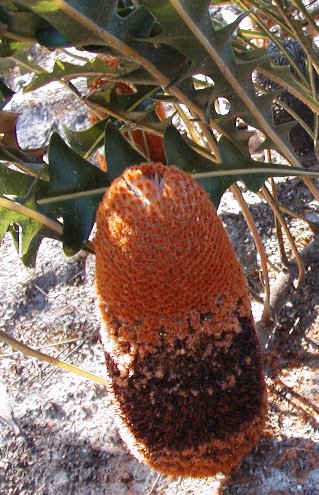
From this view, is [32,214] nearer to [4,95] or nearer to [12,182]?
[12,182]

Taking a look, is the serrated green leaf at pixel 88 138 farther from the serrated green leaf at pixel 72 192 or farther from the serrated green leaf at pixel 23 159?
the serrated green leaf at pixel 72 192

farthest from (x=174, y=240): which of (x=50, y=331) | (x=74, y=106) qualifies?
(x=74, y=106)

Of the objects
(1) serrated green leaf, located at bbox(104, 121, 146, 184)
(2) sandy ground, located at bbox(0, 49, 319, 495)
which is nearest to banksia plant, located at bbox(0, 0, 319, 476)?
(1) serrated green leaf, located at bbox(104, 121, 146, 184)

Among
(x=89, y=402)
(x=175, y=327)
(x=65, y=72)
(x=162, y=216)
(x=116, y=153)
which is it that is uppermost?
(x=65, y=72)

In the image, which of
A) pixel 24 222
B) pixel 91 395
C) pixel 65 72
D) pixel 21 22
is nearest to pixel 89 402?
pixel 91 395

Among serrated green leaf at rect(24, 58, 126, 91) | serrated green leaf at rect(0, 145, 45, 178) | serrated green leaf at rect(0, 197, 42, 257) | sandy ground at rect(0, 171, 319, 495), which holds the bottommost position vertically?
sandy ground at rect(0, 171, 319, 495)

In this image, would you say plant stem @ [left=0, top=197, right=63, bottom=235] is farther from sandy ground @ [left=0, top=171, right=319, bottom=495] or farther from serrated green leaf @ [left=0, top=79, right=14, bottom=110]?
sandy ground @ [left=0, top=171, right=319, bottom=495]

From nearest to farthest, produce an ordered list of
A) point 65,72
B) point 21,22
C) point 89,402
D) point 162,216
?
point 162,216 → point 21,22 → point 65,72 → point 89,402
